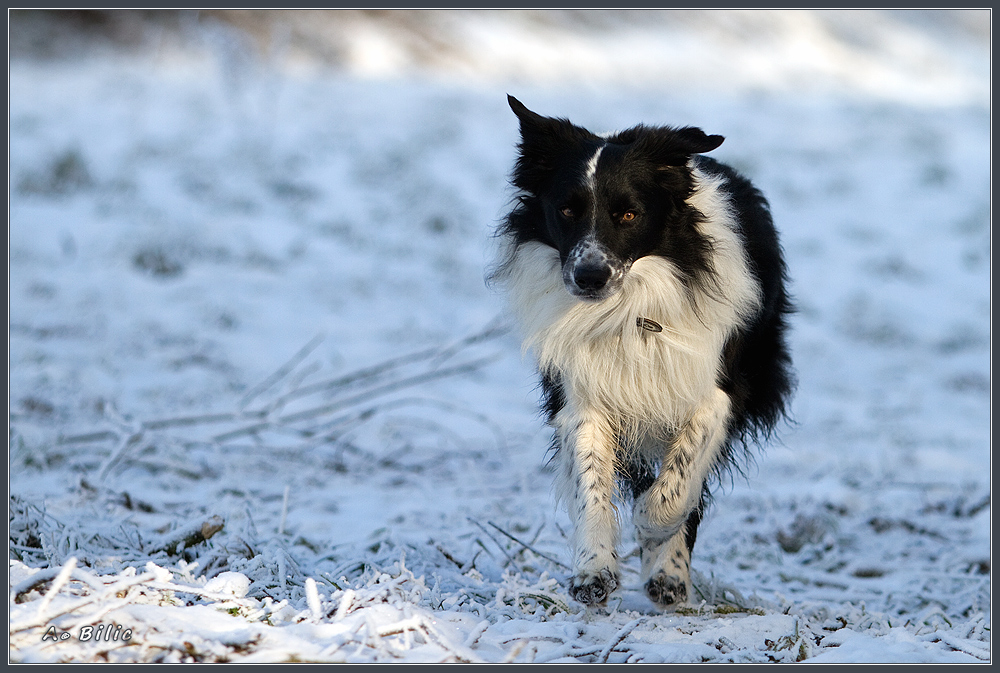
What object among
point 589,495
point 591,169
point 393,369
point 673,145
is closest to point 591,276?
point 591,169

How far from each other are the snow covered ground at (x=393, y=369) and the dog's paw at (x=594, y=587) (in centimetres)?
10

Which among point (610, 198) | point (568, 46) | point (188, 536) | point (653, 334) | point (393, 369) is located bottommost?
point (393, 369)

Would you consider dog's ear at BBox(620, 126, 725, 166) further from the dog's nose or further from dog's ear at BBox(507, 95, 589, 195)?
the dog's nose

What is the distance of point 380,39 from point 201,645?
16105mm

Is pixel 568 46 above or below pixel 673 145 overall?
above

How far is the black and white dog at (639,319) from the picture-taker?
10.5 feet

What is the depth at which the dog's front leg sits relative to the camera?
9.96 ft

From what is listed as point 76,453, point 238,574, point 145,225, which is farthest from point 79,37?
point 238,574

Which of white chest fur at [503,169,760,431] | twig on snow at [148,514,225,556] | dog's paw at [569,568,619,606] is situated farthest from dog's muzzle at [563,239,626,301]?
twig on snow at [148,514,225,556]

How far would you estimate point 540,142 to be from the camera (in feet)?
11.4

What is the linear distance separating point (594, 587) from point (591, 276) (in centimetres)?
109

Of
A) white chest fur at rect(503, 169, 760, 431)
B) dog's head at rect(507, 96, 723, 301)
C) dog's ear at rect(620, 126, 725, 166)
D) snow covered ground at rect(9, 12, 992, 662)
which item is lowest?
snow covered ground at rect(9, 12, 992, 662)

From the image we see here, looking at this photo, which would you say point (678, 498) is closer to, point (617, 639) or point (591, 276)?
point (617, 639)

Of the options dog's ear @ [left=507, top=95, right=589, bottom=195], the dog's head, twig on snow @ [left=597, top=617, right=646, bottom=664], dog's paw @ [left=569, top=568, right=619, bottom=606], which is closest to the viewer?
twig on snow @ [left=597, top=617, right=646, bottom=664]
